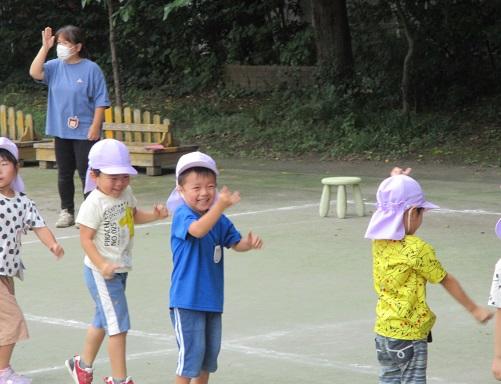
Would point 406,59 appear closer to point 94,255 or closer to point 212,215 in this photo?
point 94,255

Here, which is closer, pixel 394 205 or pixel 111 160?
pixel 394 205

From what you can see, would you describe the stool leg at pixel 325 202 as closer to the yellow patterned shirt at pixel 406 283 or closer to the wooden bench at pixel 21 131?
the yellow patterned shirt at pixel 406 283

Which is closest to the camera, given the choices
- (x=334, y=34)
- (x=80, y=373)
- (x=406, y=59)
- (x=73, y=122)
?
(x=80, y=373)

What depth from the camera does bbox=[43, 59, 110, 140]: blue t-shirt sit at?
37.3 feet

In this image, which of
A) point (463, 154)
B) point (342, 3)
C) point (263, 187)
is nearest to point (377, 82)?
point (342, 3)

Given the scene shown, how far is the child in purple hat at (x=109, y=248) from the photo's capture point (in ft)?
20.0

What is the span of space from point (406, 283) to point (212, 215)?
0.93 m

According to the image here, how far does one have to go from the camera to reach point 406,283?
17.4 feet

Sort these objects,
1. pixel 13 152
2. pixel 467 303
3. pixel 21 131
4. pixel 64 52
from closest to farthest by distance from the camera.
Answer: pixel 467 303 → pixel 13 152 → pixel 64 52 → pixel 21 131

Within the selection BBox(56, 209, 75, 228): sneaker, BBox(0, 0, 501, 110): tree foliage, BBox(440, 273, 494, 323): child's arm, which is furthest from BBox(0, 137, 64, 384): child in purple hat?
BBox(0, 0, 501, 110): tree foliage

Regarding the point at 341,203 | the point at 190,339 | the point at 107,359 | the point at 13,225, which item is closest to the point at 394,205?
the point at 190,339

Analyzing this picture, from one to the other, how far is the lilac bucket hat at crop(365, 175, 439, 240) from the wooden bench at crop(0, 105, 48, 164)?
12.3 m

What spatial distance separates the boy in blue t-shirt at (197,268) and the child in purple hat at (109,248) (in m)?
0.58

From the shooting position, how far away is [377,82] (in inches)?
831
